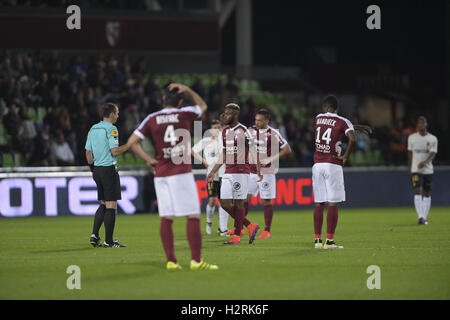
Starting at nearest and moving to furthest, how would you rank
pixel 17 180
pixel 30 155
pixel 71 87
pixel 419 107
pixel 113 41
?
pixel 17 180, pixel 30 155, pixel 71 87, pixel 113 41, pixel 419 107

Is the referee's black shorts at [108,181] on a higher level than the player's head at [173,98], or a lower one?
lower

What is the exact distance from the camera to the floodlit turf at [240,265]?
836 centimetres

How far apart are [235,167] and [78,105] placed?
1256 cm

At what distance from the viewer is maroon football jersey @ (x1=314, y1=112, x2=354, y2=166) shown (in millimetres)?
12445

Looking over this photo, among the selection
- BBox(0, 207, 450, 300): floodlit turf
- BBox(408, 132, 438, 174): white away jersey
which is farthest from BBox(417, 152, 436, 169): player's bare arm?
BBox(0, 207, 450, 300): floodlit turf

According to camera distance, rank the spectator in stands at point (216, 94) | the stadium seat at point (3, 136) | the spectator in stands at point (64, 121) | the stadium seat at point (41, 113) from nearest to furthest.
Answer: the stadium seat at point (3, 136) < the spectator in stands at point (64, 121) < the stadium seat at point (41, 113) < the spectator in stands at point (216, 94)

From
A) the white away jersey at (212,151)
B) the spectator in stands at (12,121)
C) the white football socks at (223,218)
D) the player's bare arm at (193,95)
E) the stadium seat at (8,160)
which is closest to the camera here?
the player's bare arm at (193,95)

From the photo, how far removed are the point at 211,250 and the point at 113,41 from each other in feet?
70.4

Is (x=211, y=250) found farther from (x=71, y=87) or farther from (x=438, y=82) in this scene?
(x=438, y=82)

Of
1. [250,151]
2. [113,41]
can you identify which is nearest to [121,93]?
[113,41]

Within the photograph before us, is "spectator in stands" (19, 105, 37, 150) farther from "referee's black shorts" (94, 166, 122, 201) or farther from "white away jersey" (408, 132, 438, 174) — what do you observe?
"white away jersey" (408, 132, 438, 174)

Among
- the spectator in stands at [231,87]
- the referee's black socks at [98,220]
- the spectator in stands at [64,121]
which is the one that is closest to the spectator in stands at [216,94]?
the spectator in stands at [231,87]

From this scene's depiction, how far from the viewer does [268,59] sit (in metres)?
37.9

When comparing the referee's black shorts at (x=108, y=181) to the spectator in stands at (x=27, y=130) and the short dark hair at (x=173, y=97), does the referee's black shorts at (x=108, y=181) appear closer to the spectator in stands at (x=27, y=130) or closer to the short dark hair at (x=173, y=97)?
the short dark hair at (x=173, y=97)
